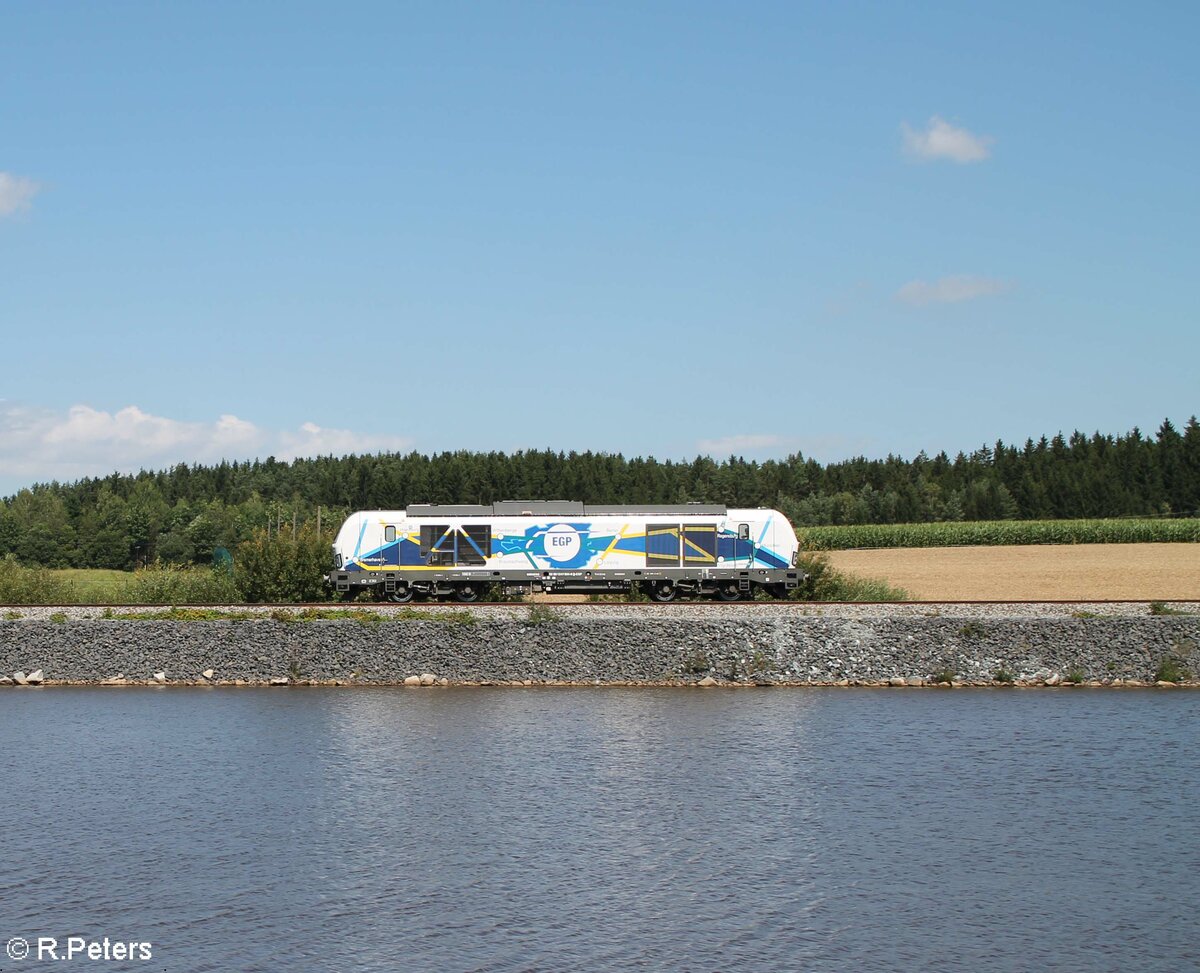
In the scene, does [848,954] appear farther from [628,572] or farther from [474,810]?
[628,572]

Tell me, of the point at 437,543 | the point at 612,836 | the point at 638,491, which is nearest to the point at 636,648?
the point at 437,543

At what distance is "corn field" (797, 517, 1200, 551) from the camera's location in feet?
316

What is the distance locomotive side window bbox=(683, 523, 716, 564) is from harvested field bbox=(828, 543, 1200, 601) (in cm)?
1874

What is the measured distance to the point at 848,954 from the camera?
14.4 m

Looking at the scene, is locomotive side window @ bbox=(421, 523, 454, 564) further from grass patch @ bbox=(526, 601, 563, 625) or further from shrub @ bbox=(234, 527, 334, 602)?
grass patch @ bbox=(526, 601, 563, 625)

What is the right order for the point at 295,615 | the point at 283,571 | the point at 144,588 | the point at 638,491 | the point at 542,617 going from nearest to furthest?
the point at 542,617, the point at 295,615, the point at 283,571, the point at 144,588, the point at 638,491

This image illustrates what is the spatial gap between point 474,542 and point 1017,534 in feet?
223

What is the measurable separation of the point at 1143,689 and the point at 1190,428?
122849 millimetres

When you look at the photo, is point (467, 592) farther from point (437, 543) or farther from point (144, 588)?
point (144, 588)

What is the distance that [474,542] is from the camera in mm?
43750

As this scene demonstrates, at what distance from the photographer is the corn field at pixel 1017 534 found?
316 ft

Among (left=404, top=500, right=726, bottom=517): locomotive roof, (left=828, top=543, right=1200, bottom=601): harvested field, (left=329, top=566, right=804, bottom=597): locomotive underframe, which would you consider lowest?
(left=828, top=543, right=1200, bottom=601): harvested field

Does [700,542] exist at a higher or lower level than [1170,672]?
higher

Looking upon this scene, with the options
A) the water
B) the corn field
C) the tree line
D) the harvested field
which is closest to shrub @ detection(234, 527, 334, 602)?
the water
